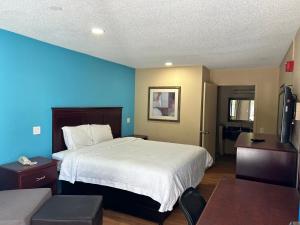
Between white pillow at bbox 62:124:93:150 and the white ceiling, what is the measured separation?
1.34 meters

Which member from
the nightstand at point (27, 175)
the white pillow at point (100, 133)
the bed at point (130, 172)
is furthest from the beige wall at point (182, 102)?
the nightstand at point (27, 175)

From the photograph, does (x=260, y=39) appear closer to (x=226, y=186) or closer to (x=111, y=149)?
(x=226, y=186)

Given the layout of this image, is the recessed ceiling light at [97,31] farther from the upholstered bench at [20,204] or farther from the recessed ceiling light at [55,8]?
the upholstered bench at [20,204]

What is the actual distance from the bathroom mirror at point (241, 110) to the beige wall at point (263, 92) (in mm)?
1413

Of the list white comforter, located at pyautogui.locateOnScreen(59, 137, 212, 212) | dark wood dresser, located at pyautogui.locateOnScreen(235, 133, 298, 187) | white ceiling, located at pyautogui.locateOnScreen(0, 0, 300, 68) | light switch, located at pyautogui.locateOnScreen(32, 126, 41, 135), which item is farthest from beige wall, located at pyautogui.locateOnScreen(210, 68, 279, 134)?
light switch, located at pyautogui.locateOnScreen(32, 126, 41, 135)

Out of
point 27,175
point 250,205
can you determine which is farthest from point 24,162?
point 250,205

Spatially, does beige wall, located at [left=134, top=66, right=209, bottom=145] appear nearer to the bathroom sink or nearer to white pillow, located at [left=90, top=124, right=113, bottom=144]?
white pillow, located at [left=90, top=124, right=113, bottom=144]

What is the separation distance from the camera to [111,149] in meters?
3.70

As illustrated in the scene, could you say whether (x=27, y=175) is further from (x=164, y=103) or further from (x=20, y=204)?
(x=164, y=103)

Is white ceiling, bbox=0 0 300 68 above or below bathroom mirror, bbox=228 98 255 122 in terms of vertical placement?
above

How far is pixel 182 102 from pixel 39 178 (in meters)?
3.42

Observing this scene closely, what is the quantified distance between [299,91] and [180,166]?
62.9 inches

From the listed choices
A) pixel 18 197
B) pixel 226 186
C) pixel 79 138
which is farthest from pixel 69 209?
pixel 79 138

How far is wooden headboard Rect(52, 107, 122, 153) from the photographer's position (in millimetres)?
3615
